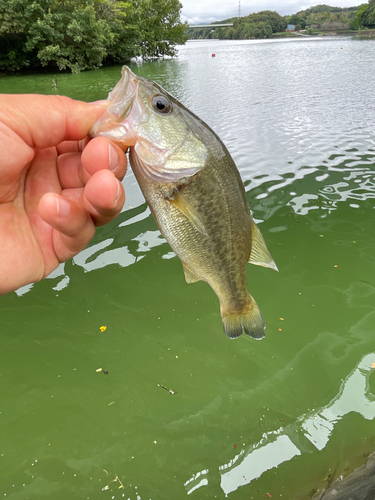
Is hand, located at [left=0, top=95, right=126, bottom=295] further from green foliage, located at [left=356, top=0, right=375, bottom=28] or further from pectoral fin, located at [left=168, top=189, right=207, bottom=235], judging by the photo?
green foliage, located at [left=356, top=0, right=375, bottom=28]

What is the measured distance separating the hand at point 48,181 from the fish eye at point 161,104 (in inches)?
12.4

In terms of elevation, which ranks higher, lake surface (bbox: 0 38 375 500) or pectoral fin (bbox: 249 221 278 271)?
pectoral fin (bbox: 249 221 278 271)

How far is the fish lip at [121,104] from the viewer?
1745 millimetres

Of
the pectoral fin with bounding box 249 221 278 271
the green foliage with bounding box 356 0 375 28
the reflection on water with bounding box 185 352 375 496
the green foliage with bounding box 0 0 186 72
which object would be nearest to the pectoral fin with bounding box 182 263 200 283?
the pectoral fin with bounding box 249 221 278 271

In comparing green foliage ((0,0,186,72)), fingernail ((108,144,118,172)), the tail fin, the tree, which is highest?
the tree

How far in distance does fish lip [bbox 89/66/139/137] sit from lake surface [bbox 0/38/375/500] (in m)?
2.68

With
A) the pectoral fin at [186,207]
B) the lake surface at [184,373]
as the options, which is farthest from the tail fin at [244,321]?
the lake surface at [184,373]

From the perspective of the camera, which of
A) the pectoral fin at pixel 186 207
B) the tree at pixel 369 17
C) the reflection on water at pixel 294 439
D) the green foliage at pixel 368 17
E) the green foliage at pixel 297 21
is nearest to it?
the pectoral fin at pixel 186 207

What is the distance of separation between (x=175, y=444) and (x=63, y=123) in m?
2.83

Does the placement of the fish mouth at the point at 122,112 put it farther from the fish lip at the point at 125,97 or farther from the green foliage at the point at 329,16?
the green foliage at the point at 329,16

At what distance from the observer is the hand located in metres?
1.74

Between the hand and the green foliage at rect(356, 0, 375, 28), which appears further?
the green foliage at rect(356, 0, 375, 28)

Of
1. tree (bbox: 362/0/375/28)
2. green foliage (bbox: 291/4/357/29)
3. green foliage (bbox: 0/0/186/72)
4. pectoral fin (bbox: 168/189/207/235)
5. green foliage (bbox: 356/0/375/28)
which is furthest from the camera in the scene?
green foliage (bbox: 291/4/357/29)

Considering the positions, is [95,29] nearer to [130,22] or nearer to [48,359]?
[130,22]
